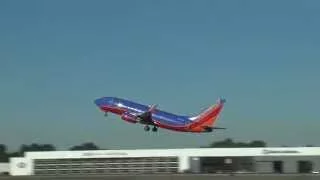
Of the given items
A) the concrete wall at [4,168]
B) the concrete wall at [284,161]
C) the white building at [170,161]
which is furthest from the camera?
the concrete wall at [4,168]

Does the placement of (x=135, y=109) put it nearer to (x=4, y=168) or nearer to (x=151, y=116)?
(x=151, y=116)

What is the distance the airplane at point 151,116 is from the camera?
63.6m

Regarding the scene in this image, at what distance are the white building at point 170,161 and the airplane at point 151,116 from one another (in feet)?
344

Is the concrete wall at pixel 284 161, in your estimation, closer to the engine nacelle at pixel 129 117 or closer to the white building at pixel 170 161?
the white building at pixel 170 161

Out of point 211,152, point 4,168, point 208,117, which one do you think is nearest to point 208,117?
point 208,117

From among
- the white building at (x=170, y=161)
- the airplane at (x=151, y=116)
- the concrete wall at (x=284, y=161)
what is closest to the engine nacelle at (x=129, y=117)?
the airplane at (x=151, y=116)

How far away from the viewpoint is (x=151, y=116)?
63.9 m

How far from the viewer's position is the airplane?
6359 cm

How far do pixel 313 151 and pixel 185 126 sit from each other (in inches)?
4556

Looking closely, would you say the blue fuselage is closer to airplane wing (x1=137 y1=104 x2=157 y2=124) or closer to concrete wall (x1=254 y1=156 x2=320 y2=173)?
airplane wing (x1=137 y1=104 x2=157 y2=124)

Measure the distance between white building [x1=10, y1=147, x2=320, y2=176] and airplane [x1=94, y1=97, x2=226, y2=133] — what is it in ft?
344

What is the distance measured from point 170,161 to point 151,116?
114506mm

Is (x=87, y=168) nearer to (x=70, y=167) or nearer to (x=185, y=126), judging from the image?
(x=70, y=167)

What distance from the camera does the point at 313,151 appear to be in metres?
176
